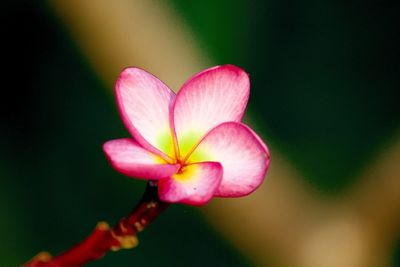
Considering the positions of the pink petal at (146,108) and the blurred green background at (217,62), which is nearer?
the pink petal at (146,108)

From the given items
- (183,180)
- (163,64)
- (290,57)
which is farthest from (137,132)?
(290,57)

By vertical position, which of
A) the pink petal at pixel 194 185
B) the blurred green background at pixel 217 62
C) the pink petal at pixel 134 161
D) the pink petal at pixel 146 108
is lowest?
the blurred green background at pixel 217 62

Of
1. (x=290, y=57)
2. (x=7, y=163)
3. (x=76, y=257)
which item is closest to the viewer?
(x=76, y=257)

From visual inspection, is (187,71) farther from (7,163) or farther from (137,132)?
(137,132)

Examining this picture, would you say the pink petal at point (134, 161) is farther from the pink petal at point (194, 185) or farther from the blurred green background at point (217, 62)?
the blurred green background at point (217, 62)

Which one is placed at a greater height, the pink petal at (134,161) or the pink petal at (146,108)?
the pink petal at (146,108)

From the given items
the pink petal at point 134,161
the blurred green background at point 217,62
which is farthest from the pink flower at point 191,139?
the blurred green background at point 217,62

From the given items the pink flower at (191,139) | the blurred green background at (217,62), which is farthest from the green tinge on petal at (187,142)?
the blurred green background at (217,62)
